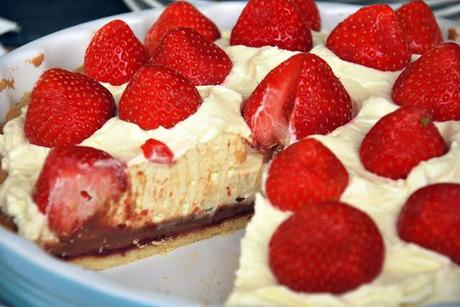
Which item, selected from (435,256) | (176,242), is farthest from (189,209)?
(435,256)

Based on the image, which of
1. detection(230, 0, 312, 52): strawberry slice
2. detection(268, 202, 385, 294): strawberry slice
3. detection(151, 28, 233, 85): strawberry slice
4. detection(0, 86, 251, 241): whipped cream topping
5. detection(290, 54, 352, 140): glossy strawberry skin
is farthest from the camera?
detection(230, 0, 312, 52): strawberry slice

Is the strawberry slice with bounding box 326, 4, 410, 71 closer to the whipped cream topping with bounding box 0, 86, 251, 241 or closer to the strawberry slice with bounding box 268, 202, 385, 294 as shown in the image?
the whipped cream topping with bounding box 0, 86, 251, 241

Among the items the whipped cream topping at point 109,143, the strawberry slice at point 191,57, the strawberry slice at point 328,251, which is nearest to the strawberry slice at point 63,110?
the whipped cream topping at point 109,143

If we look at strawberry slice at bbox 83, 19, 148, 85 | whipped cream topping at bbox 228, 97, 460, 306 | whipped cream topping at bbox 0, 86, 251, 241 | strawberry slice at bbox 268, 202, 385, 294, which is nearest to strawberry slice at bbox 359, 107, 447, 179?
whipped cream topping at bbox 228, 97, 460, 306

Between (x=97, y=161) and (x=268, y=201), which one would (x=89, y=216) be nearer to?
(x=97, y=161)

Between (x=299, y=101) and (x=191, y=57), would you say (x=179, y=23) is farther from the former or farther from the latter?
(x=299, y=101)

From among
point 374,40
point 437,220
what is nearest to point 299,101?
point 374,40
